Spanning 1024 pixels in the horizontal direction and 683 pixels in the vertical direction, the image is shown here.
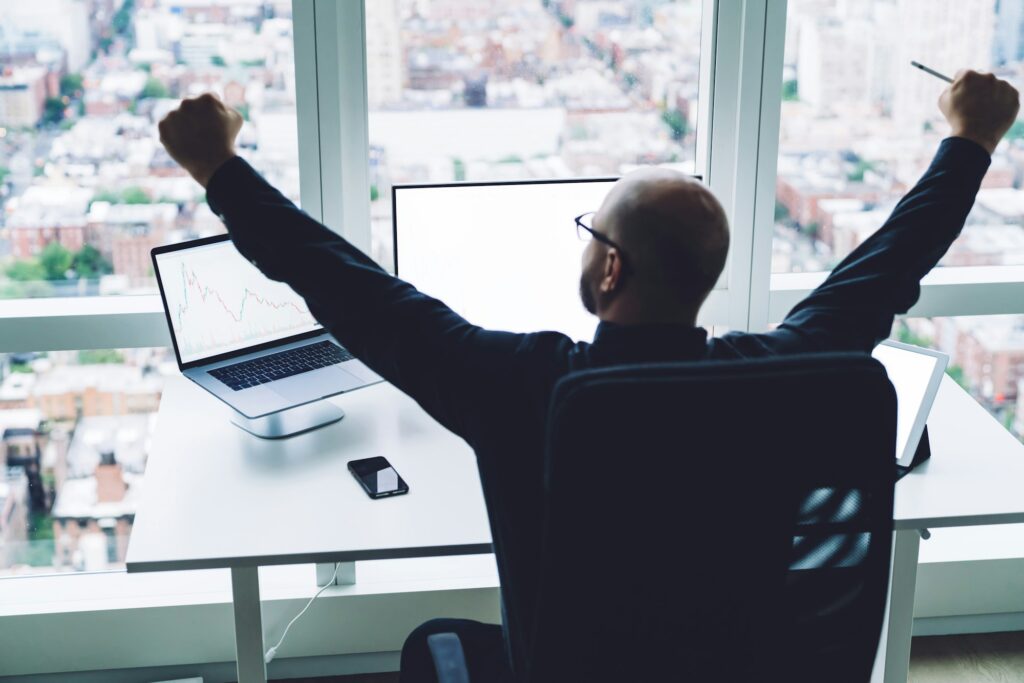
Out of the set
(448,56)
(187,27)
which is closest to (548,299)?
(448,56)

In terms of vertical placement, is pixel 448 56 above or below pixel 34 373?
above

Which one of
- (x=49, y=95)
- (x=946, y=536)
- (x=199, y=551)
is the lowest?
(x=946, y=536)

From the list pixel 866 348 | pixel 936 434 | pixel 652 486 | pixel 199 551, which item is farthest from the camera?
pixel 936 434

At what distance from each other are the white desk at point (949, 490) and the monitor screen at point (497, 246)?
674 mm

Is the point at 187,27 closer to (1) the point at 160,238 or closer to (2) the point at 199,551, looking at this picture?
(1) the point at 160,238

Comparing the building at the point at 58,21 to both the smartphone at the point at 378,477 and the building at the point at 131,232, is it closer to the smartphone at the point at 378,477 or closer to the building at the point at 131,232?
the building at the point at 131,232

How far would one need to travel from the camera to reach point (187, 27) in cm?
230

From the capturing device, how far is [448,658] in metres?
1.54

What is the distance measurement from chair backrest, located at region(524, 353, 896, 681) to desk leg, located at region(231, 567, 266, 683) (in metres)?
0.73

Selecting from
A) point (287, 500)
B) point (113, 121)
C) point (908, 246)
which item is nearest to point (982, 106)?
point (908, 246)

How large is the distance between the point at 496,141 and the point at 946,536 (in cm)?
145

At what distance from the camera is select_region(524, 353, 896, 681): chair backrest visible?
1.10m

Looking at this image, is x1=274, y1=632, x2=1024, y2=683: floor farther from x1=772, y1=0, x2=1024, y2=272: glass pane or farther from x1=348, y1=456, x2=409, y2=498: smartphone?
x1=772, y1=0, x2=1024, y2=272: glass pane

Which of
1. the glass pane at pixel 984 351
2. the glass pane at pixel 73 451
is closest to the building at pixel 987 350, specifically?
the glass pane at pixel 984 351
